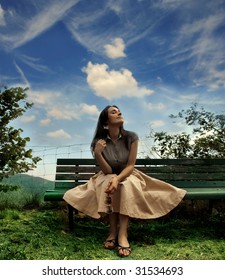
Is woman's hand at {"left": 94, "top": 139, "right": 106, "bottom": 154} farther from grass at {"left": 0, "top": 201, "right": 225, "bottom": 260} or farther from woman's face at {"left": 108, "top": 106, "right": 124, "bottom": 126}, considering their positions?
grass at {"left": 0, "top": 201, "right": 225, "bottom": 260}

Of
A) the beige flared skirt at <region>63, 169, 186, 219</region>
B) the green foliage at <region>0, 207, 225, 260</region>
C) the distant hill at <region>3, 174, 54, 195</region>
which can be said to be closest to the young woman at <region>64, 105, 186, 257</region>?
the beige flared skirt at <region>63, 169, 186, 219</region>

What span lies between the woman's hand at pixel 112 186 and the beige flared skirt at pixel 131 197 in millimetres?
120

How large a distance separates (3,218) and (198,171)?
261cm

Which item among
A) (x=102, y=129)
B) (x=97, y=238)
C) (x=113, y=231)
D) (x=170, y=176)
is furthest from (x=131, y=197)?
(x=170, y=176)

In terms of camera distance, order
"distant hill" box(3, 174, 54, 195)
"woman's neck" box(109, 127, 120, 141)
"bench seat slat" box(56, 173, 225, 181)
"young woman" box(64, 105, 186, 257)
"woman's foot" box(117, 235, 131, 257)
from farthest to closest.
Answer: "distant hill" box(3, 174, 54, 195)
"bench seat slat" box(56, 173, 225, 181)
"woman's neck" box(109, 127, 120, 141)
"young woman" box(64, 105, 186, 257)
"woman's foot" box(117, 235, 131, 257)

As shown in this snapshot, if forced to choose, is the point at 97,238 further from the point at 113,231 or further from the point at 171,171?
the point at 171,171

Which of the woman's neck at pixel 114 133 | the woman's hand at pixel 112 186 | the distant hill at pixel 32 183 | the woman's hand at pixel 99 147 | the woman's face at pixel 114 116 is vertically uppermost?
the woman's face at pixel 114 116

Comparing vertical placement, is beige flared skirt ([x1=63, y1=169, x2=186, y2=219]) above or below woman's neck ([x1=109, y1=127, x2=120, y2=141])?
below

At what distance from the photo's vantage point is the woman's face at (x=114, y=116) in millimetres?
4223

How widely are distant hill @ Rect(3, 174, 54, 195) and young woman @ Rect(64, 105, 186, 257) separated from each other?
8.07 ft

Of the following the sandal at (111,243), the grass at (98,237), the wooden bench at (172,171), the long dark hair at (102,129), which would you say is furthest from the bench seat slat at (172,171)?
the sandal at (111,243)

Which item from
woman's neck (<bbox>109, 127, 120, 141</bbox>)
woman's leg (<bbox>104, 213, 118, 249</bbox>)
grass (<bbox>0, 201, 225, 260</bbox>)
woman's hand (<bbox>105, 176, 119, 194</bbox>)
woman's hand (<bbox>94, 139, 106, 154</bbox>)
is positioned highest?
woman's neck (<bbox>109, 127, 120, 141</bbox>)

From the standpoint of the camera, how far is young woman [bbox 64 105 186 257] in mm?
3832

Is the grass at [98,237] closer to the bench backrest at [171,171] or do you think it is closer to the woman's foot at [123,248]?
the woman's foot at [123,248]
